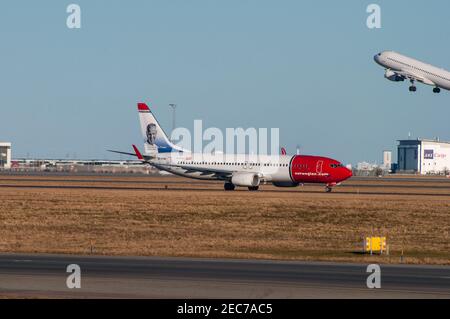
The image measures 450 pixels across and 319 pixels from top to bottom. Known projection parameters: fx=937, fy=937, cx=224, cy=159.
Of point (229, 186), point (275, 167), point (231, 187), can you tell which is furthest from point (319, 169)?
point (229, 186)

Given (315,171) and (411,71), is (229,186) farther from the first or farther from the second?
(411,71)

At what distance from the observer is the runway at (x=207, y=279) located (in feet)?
90.5

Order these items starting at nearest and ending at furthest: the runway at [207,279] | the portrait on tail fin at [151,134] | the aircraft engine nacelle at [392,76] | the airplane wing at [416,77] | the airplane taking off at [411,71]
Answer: the runway at [207,279]
the portrait on tail fin at [151,134]
the airplane taking off at [411,71]
the airplane wing at [416,77]
the aircraft engine nacelle at [392,76]

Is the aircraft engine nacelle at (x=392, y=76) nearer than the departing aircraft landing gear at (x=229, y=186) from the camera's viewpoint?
No

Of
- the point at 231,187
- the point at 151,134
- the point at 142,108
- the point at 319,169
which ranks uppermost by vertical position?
the point at 142,108

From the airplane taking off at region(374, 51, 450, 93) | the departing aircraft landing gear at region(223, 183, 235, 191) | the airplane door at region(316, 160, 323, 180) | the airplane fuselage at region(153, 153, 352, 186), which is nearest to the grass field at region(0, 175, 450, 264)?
the airplane fuselage at region(153, 153, 352, 186)

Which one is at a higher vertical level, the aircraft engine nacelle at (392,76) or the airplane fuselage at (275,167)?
the aircraft engine nacelle at (392,76)

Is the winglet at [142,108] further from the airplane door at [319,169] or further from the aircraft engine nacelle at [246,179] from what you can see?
the airplane door at [319,169]

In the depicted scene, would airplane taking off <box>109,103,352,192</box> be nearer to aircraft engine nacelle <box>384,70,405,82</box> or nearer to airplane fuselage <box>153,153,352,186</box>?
airplane fuselage <box>153,153,352,186</box>

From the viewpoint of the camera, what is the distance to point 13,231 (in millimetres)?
51438

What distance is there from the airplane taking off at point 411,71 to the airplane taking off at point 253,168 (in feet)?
77.0

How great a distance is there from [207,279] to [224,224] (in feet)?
85.4

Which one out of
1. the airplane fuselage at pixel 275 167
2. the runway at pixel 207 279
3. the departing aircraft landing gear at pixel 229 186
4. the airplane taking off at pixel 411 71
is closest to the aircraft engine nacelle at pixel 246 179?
the departing aircraft landing gear at pixel 229 186

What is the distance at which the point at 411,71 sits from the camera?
111 metres
